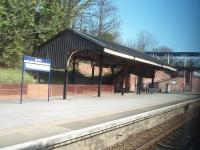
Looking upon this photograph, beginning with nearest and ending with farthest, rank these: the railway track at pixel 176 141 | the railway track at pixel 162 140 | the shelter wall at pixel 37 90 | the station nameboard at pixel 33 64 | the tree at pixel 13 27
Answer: the railway track at pixel 162 140 → the railway track at pixel 176 141 → the station nameboard at pixel 33 64 → the shelter wall at pixel 37 90 → the tree at pixel 13 27

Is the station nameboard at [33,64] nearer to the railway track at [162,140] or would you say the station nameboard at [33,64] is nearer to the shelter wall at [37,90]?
the shelter wall at [37,90]

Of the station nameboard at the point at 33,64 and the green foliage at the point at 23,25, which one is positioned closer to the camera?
the station nameboard at the point at 33,64

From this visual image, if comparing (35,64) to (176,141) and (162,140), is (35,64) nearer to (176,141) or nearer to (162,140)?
(162,140)

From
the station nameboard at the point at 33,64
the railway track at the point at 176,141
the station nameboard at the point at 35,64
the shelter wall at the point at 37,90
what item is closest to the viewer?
the railway track at the point at 176,141

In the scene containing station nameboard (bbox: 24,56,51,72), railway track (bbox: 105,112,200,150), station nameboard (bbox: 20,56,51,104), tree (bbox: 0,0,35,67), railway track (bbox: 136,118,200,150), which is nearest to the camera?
railway track (bbox: 105,112,200,150)

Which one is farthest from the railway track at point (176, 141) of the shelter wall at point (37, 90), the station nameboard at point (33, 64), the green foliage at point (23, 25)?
the green foliage at point (23, 25)

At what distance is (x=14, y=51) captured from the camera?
30188mm

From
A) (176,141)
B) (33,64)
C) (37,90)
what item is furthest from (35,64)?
(176,141)

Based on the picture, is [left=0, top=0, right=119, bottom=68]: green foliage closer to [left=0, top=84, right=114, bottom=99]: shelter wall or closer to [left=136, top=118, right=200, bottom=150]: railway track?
[left=0, top=84, right=114, bottom=99]: shelter wall

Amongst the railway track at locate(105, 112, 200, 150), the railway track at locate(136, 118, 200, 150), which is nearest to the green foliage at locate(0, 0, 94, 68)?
the railway track at locate(105, 112, 200, 150)

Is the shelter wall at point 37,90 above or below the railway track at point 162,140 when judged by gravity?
above

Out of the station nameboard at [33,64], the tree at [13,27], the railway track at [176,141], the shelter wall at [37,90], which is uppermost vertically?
the tree at [13,27]

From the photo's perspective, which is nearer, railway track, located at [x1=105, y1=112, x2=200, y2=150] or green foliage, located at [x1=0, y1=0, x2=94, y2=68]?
railway track, located at [x1=105, y1=112, x2=200, y2=150]

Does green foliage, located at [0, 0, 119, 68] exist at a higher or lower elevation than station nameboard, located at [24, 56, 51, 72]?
higher
